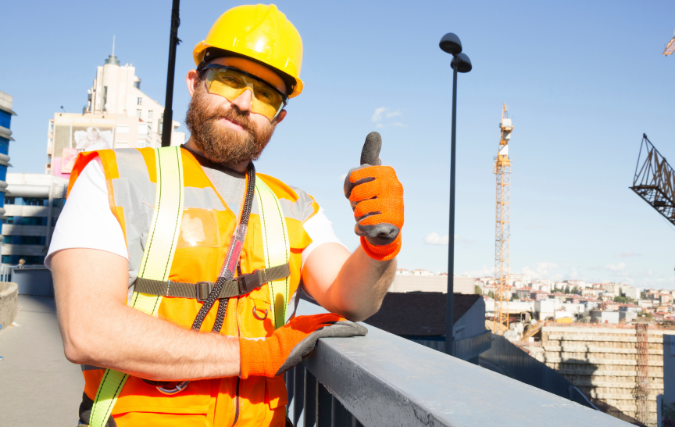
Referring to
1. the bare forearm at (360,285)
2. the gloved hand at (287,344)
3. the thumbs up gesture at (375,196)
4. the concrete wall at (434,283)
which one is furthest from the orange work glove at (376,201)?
the concrete wall at (434,283)

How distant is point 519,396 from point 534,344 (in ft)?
221

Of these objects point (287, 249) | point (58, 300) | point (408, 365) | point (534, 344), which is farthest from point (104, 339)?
point (534, 344)

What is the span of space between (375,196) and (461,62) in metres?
11.5

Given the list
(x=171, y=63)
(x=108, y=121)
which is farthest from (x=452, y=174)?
(x=108, y=121)

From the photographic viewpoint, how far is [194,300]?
6.16 feet

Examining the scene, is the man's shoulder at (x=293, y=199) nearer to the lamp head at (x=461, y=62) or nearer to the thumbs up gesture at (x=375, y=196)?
the thumbs up gesture at (x=375, y=196)

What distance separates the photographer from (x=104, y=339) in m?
1.58

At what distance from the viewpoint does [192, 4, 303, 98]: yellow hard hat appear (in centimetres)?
239

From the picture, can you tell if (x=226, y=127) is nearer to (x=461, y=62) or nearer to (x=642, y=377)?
(x=461, y=62)

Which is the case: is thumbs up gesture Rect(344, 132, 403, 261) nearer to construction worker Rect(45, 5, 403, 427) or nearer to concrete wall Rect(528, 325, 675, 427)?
construction worker Rect(45, 5, 403, 427)

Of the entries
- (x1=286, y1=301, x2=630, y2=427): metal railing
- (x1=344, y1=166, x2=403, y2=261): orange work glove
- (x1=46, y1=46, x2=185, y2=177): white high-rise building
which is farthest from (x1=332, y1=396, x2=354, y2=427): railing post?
(x1=46, y1=46, x2=185, y2=177): white high-rise building

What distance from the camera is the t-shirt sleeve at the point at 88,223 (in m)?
1.69

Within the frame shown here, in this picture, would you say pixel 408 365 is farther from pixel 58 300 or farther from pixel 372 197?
pixel 58 300

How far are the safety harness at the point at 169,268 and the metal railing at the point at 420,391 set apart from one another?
0.37m
